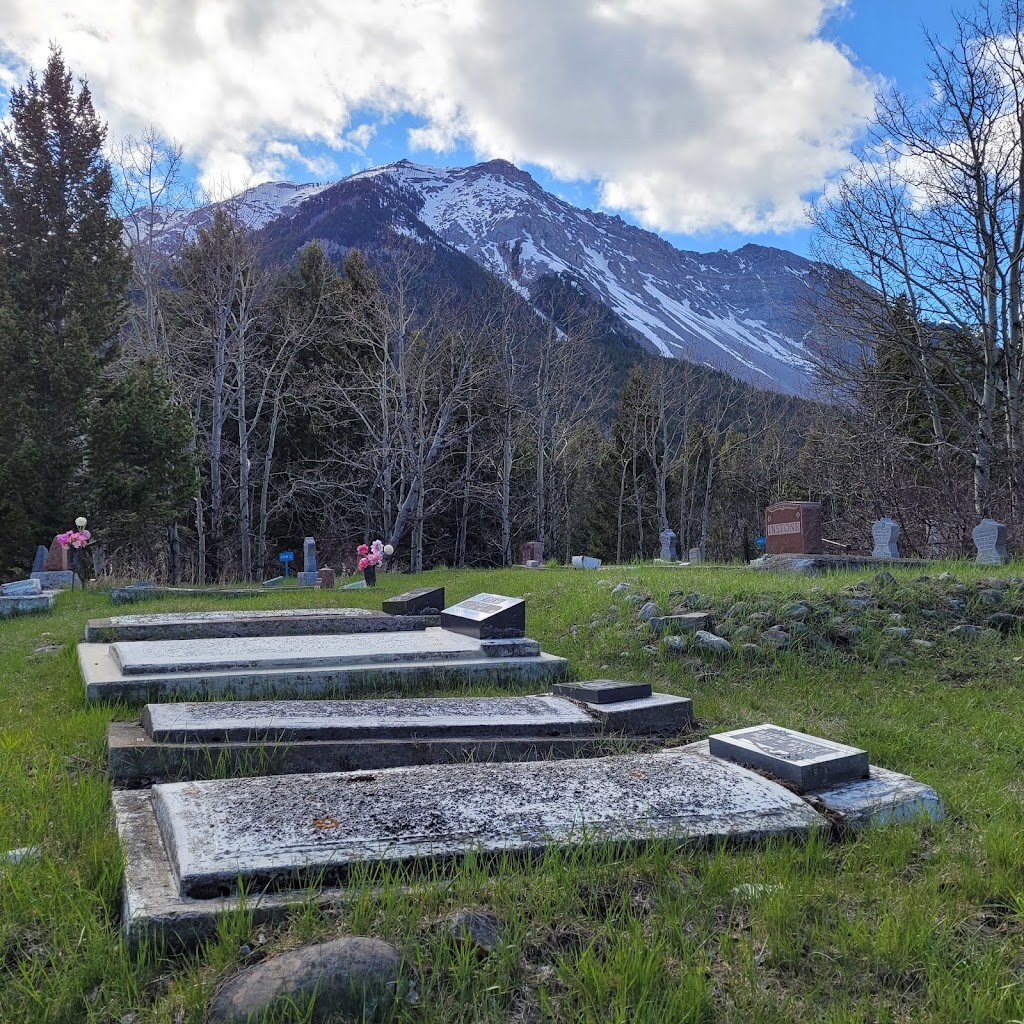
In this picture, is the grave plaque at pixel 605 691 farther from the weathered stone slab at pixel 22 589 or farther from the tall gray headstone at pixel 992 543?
the weathered stone slab at pixel 22 589

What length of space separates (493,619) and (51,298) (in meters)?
17.4

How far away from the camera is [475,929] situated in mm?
1869

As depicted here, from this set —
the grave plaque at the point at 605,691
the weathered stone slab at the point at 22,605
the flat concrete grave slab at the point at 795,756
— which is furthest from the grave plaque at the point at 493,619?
the weathered stone slab at the point at 22,605

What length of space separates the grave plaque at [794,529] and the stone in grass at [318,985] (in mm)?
12006

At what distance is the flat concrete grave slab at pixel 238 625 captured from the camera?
19.7 ft

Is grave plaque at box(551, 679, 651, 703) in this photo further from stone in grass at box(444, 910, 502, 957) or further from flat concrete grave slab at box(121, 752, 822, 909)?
stone in grass at box(444, 910, 502, 957)

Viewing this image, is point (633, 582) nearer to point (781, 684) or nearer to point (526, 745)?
point (781, 684)

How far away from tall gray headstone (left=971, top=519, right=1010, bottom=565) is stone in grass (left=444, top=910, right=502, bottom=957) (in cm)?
1125

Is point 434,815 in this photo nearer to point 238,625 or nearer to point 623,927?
point 623,927

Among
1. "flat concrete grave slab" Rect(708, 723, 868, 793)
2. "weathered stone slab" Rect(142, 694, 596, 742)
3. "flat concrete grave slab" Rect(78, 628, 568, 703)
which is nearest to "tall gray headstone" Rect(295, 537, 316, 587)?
"flat concrete grave slab" Rect(78, 628, 568, 703)

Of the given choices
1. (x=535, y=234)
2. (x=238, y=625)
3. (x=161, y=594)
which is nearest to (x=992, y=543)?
(x=238, y=625)

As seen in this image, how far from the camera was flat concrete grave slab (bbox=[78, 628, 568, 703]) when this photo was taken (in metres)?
4.37

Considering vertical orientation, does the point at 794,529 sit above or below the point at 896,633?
above

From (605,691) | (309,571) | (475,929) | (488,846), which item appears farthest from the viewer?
(309,571)
